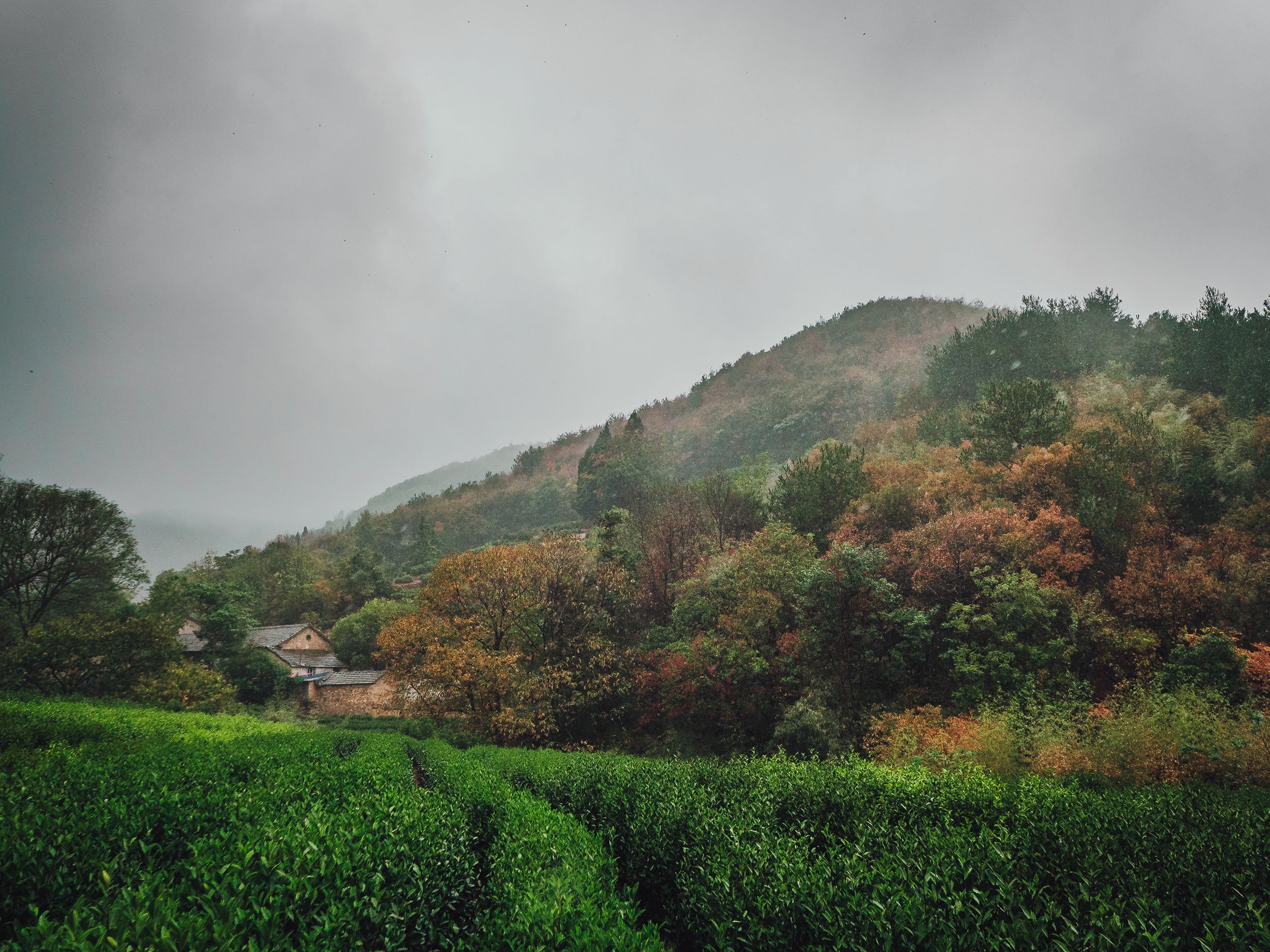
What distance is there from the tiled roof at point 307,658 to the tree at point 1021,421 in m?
53.5

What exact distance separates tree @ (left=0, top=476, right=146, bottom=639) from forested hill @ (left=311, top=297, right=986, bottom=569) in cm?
3448

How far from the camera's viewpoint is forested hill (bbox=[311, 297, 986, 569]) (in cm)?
7069

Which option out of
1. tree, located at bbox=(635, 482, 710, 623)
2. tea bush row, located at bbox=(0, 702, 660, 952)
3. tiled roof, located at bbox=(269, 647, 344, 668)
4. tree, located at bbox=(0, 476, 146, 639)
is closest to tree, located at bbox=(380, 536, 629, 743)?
tree, located at bbox=(635, 482, 710, 623)

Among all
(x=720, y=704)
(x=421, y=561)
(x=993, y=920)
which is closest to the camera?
A: (x=993, y=920)

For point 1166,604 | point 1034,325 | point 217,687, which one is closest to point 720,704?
point 1166,604

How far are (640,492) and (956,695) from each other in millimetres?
40574

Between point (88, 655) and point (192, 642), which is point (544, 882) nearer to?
point (88, 655)

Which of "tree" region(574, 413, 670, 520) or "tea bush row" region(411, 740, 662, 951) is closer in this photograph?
"tea bush row" region(411, 740, 662, 951)

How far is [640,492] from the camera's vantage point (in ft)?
187

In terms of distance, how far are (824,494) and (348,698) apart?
39869 mm

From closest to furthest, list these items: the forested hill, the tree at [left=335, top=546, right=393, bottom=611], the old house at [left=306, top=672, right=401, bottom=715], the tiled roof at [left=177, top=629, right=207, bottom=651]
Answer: the old house at [left=306, top=672, right=401, bottom=715]
the tiled roof at [left=177, top=629, right=207, bottom=651]
the tree at [left=335, top=546, right=393, bottom=611]
the forested hill

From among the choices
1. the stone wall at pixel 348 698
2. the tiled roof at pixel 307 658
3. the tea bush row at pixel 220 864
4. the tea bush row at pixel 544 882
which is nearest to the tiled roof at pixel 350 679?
the stone wall at pixel 348 698

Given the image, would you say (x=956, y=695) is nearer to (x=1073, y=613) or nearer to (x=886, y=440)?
(x=1073, y=613)

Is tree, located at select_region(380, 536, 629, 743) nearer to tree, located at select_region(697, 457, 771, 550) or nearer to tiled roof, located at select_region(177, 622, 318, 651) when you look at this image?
tree, located at select_region(697, 457, 771, 550)
